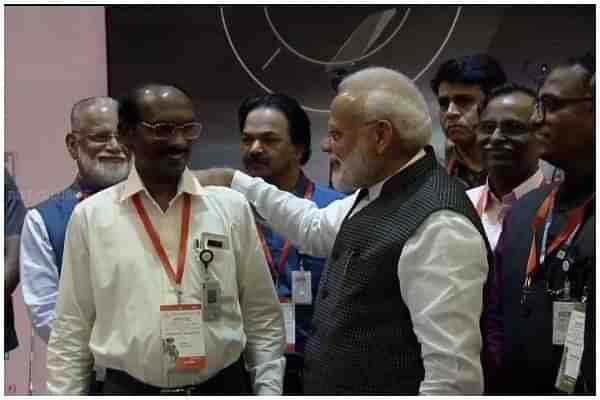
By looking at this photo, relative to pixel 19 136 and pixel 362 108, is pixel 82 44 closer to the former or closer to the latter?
pixel 19 136

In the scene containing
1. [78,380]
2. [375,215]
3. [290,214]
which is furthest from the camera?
[290,214]

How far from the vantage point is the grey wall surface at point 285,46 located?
3.83 m

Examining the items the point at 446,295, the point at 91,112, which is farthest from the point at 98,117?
the point at 446,295

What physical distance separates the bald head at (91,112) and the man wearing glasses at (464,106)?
1382 mm

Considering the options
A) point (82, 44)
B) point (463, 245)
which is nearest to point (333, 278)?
point (463, 245)

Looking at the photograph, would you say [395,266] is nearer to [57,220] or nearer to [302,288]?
[302,288]

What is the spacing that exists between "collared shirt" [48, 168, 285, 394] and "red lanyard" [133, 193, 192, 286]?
0.04ft

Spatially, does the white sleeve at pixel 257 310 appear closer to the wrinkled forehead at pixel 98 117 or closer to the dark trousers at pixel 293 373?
the dark trousers at pixel 293 373

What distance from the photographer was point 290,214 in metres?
2.35

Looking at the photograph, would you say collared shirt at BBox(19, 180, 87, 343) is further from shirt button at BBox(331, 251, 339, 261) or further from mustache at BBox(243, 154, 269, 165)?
shirt button at BBox(331, 251, 339, 261)

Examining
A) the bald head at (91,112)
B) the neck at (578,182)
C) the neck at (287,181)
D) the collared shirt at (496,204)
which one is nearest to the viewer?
the neck at (578,182)

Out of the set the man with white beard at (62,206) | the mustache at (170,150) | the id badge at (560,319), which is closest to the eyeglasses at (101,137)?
the man with white beard at (62,206)

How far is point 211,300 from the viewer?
6.33 ft

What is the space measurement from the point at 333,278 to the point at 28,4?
9.67ft
